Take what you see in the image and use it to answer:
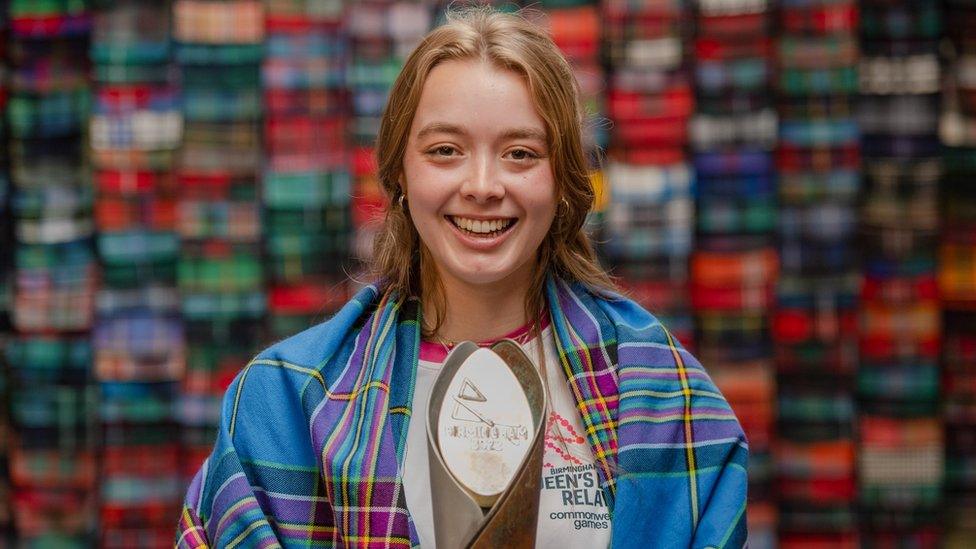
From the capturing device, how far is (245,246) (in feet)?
9.11

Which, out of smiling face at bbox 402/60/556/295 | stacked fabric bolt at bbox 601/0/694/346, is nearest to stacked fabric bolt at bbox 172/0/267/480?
stacked fabric bolt at bbox 601/0/694/346

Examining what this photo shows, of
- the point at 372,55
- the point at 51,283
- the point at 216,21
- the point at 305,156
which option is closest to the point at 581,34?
the point at 372,55

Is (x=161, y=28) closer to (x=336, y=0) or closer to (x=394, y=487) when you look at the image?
(x=336, y=0)

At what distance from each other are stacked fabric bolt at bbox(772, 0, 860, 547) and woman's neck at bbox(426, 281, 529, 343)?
133cm

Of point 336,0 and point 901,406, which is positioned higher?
point 336,0

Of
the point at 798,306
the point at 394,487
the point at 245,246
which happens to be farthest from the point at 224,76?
the point at 394,487

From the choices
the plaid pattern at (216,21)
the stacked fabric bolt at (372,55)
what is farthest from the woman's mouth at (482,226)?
the plaid pattern at (216,21)

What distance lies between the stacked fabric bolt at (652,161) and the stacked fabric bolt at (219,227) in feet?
2.48

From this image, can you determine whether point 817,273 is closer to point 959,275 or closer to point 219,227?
point 959,275

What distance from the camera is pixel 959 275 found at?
2.74 meters

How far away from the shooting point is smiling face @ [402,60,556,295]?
1436mm

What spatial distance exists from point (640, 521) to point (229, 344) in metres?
1.52

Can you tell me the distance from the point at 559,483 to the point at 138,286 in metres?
1.61

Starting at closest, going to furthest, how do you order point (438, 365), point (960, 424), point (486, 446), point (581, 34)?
1. point (486, 446)
2. point (438, 365)
3. point (581, 34)
4. point (960, 424)
